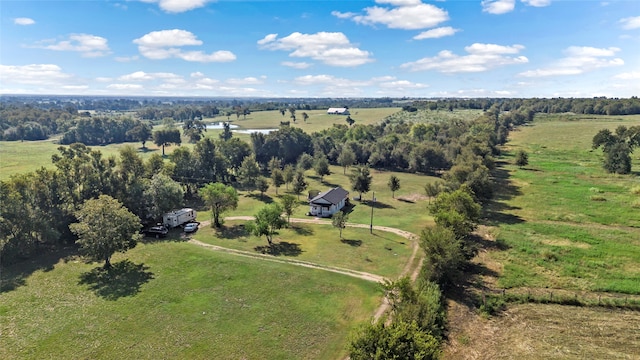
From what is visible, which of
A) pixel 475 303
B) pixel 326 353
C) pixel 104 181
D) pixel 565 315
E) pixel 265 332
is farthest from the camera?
pixel 104 181

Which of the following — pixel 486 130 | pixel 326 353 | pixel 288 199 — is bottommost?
pixel 326 353

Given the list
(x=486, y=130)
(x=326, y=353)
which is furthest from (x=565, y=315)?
(x=486, y=130)

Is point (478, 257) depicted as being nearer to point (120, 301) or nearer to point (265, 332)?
point (265, 332)

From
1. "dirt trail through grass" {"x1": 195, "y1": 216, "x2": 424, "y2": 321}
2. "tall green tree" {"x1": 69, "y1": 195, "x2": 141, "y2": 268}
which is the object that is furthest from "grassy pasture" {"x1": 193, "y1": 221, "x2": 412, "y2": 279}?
"tall green tree" {"x1": 69, "y1": 195, "x2": 141, "y2": 268}

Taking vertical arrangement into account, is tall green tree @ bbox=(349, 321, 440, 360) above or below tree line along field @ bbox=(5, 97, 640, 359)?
above

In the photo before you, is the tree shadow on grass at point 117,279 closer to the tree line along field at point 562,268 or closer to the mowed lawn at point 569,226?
the tree line along field at point 562,268

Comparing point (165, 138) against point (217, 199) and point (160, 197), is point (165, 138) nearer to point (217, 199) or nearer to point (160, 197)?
point (160, 197)

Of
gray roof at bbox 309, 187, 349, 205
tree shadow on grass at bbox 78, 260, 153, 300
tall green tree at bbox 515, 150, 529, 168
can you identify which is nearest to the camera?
tree shadow on grass at bbox 78, 260, 153, 300

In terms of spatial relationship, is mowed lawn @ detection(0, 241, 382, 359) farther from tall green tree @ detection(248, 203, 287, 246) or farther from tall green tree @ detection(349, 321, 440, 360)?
tall green tree @ detection(349, 321, 440, 360)
